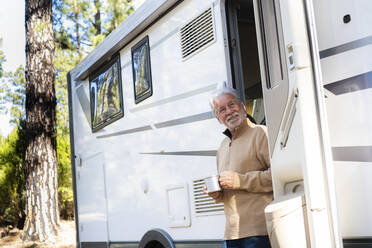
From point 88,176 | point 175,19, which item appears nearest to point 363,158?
point 175,19

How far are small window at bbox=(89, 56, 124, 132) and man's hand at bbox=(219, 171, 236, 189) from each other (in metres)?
2.18

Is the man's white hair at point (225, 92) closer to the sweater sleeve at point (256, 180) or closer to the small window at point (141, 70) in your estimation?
the sweater sleeve at point (256, 180)

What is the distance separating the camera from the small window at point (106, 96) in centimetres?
506

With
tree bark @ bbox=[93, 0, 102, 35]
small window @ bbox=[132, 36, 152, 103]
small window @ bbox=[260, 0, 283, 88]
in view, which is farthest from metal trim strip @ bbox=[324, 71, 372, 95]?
tree bark @ bbox=[93, 0, 102, 35]

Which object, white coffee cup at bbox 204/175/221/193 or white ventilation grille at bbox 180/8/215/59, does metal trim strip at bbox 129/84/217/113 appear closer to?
white ventilation grille at bbox 180/8/215/59

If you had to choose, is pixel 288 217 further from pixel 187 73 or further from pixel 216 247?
pixel 187 73

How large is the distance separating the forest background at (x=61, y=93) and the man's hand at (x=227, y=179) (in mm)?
9114

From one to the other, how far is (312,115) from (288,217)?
18.0 inches

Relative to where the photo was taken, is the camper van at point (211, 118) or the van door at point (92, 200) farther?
the van door at point (92, 200)

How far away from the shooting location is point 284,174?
8.09 ft

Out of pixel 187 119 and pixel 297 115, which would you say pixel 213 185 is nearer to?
pixel 297 115

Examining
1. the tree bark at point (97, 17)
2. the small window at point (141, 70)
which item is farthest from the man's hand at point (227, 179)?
the tree bark at point (97, 17)

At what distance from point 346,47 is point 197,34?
1.67 metres

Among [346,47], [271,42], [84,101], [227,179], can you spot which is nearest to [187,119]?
[227,179]
